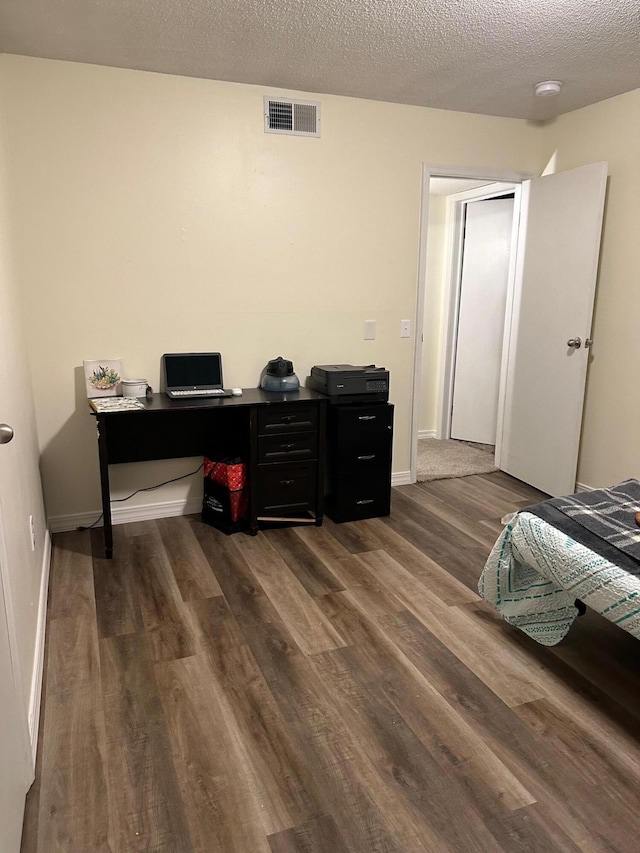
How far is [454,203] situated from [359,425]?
2.67m

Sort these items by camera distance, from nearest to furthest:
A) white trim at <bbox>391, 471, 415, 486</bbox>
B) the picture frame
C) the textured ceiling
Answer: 1. the textured ceiling
2. the picture frame
3. white trim at <bbox>391, 471, 415, 486</bbox>

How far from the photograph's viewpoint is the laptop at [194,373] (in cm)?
344

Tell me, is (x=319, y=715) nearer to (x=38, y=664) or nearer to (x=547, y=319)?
(x=38, y=664)

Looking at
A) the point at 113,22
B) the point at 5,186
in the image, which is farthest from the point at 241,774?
the point at 113,22

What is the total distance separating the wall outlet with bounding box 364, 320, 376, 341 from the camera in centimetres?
397

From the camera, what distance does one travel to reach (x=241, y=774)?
5.78ft

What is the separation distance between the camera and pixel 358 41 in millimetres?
2777

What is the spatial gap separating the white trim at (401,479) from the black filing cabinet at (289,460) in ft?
3.02

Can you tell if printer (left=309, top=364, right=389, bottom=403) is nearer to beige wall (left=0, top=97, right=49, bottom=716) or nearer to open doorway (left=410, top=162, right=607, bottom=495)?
open doorway (left=410, top=162, right=607, bottom=495)

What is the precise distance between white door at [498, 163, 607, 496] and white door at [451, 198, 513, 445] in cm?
72

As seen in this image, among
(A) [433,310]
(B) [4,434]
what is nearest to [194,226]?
(B) [4,434]

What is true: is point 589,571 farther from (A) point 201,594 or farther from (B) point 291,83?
(B) point 291,83

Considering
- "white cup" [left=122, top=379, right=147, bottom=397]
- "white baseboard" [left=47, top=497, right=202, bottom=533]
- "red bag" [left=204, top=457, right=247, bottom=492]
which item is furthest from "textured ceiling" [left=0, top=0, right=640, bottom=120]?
"white baseboard" [left=47, top=497, right=202, bottom=533]

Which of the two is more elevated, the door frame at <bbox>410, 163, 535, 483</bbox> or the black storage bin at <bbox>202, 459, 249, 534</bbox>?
the door frame at <bbox>410, 163, 535, 483</bbox>
